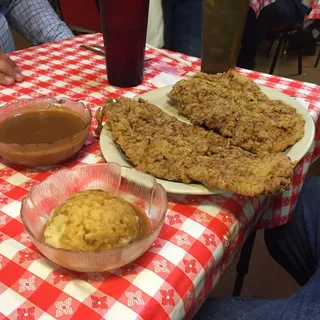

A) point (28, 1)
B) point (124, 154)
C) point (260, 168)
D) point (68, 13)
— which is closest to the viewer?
point (260, 168)

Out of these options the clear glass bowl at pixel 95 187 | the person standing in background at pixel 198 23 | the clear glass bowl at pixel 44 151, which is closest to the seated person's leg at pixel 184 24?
the person standing in background at pixel 198 23

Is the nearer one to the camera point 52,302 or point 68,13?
point 52,302

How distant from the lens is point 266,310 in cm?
77

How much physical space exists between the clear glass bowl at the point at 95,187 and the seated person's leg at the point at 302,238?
0.60m

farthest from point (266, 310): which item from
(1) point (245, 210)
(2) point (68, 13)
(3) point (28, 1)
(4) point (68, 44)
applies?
(2) point (68, 13)

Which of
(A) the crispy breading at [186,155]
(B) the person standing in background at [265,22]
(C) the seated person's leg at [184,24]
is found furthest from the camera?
(B) the person standing in background at [265,22]

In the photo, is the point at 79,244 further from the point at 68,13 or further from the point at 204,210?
the point at 68,13

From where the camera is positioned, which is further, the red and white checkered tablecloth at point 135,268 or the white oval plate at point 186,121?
the white oval plate at point 186,121

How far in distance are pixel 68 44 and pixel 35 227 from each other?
1140mm

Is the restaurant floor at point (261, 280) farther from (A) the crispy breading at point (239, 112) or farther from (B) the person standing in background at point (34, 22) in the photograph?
(B) the person standing in background at point (34, 22)

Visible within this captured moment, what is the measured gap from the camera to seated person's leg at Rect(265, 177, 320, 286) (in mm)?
1081

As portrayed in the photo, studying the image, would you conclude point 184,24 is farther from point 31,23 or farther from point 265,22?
point 31,23

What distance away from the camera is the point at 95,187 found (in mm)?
719

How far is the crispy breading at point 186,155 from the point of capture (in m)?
0.69
